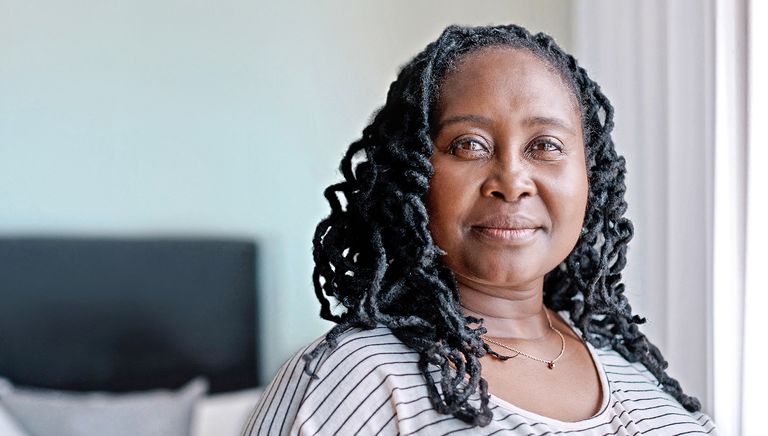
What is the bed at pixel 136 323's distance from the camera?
212cm

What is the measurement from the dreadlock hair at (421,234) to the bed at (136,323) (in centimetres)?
103

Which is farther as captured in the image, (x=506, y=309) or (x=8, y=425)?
(x=8, y=425)

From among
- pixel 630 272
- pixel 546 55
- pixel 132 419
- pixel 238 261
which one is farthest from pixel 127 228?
pixel 546 55

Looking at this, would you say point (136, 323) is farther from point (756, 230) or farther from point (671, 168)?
point (756, 230)

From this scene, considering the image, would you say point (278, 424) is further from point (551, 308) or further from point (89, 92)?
point (89, 92)

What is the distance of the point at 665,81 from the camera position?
1708 millimetres

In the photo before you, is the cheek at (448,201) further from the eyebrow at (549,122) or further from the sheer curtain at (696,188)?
the sheer curtain at (696,188)

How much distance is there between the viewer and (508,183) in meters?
1.07

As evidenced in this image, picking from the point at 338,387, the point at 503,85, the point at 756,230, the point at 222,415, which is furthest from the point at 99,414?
the point at 756,230

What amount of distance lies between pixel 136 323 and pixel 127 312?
4 centimetres

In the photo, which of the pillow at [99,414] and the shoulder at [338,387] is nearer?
the shoulder at [338,387]

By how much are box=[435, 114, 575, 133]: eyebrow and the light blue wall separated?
52.2 inches

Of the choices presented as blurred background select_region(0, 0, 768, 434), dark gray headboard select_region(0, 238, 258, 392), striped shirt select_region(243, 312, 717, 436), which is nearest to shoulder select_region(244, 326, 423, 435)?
striped shirt select_region(243, 312, 717, 436)

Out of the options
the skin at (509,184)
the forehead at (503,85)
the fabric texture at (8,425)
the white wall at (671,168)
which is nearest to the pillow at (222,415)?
the fabric texture at (8,425)
